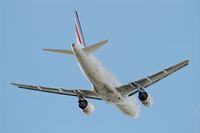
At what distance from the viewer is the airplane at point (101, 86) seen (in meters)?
58.0

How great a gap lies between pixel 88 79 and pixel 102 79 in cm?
155

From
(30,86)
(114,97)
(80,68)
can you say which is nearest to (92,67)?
(80,68)

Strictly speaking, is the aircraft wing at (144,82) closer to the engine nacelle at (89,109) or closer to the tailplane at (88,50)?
the engine nacelle at (89,109)

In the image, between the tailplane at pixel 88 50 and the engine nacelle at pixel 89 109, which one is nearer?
the tailplane at pixel 88 50

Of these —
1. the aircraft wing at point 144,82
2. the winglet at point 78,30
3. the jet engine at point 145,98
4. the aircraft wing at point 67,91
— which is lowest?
the jet engine at point 145,98

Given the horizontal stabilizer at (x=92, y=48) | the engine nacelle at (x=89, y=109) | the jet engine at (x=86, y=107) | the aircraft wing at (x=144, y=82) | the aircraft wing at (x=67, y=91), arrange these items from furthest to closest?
the engine nacelle at (x=89, y=109) < the jet engine at (x=86, y=107) < the aircraft wing at (x=67, y=91) < the aircraft wing at (x=144, y=82) < the horizontal stabilizer at (x=92, y=48)

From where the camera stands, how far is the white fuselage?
190 ft

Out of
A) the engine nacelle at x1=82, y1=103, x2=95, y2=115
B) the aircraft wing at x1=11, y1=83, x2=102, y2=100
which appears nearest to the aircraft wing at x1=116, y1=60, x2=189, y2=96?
the aircraft wing at x1=11, y1=83, x2=102, y2=100

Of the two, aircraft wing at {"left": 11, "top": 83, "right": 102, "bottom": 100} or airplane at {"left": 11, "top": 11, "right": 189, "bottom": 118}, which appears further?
aircraft wing at {"left": 11, "top": 83, "right": 102, "bottom": 100}


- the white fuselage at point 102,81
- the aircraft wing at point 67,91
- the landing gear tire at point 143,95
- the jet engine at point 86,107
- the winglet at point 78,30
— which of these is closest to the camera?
the white fuselage at point 102,81

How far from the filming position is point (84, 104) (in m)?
65.8

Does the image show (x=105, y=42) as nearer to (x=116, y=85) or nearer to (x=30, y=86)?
(x=116, y=85)

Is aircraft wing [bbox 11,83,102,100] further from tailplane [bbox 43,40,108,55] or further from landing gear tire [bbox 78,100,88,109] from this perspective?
tailplane [bbox 43,40,108,55]

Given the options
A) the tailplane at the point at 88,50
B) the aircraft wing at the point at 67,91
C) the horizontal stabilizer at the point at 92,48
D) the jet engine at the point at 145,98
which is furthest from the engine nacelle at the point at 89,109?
the horizontal stabilizer at the point at 92,48
